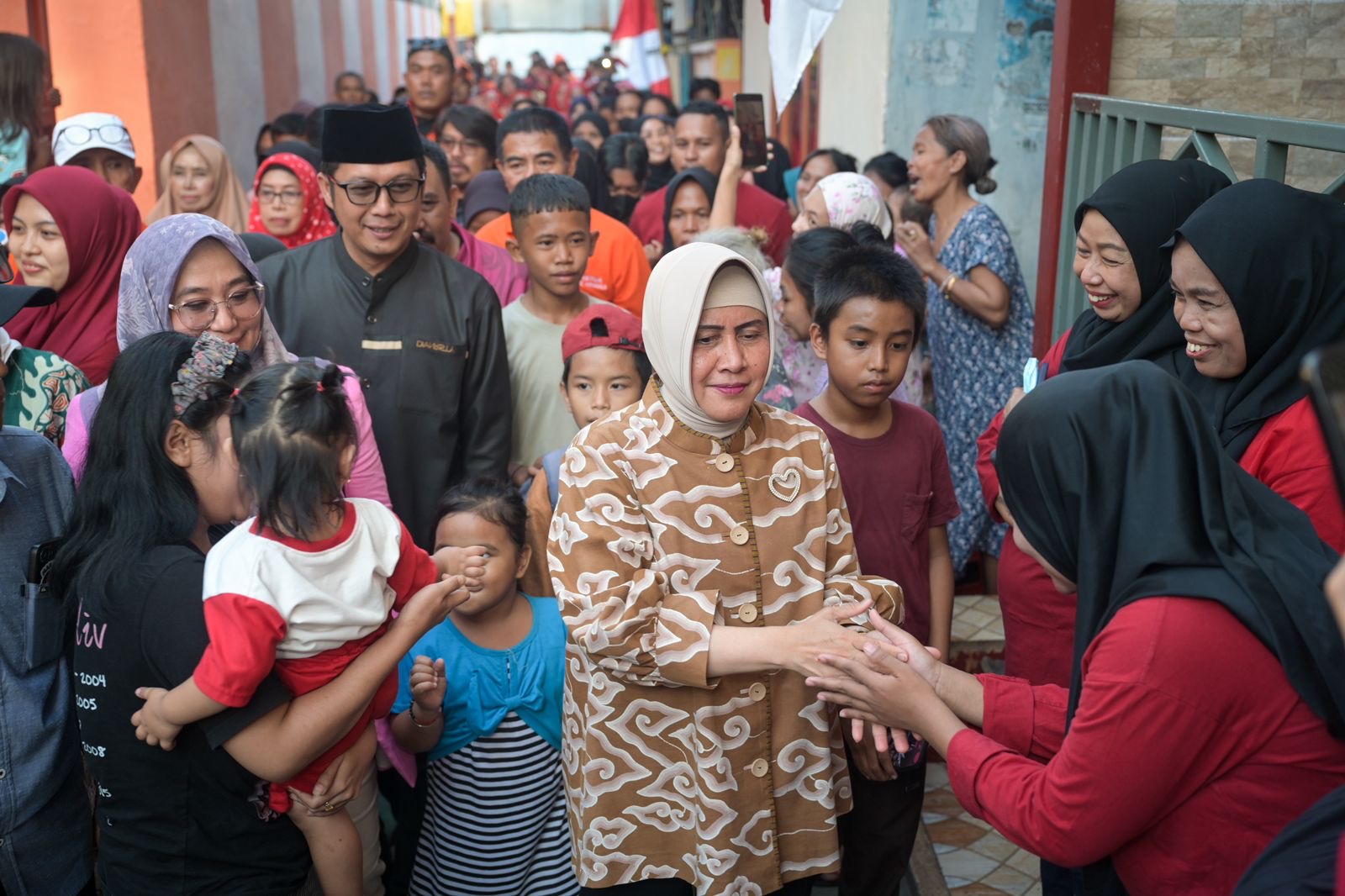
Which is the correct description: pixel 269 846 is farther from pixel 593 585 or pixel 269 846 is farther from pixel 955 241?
pixel 955 241

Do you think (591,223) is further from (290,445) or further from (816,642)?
(816,642)

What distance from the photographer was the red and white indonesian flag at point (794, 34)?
4.19m

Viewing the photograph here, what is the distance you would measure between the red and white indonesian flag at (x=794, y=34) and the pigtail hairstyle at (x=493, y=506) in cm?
192

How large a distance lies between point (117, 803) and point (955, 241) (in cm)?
382

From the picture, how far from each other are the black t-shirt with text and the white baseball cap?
3.92 metres

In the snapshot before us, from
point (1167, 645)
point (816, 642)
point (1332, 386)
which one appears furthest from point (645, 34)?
point (1332, 386)

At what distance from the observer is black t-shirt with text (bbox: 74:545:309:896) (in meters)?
2.11

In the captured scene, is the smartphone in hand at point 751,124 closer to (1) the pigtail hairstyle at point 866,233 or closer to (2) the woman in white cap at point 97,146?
(1) the pigtail hairstyle at point 866,233

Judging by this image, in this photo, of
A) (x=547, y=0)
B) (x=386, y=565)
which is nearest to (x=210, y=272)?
(x=386, y=565)

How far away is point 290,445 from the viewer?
7.09 feet

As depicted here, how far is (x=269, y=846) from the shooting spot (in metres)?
2.31

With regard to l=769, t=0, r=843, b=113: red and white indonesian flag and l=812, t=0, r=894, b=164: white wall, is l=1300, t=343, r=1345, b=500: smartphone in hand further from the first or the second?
l=812, t=0, r=894, b=164: white wall

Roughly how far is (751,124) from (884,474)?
3605mm

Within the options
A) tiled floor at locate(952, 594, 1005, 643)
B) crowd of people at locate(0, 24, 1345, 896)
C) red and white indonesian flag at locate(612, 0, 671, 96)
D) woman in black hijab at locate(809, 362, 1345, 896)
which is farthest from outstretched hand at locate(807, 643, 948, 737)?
red and white indonesian flag at locate(612, 0, 671, 96)
